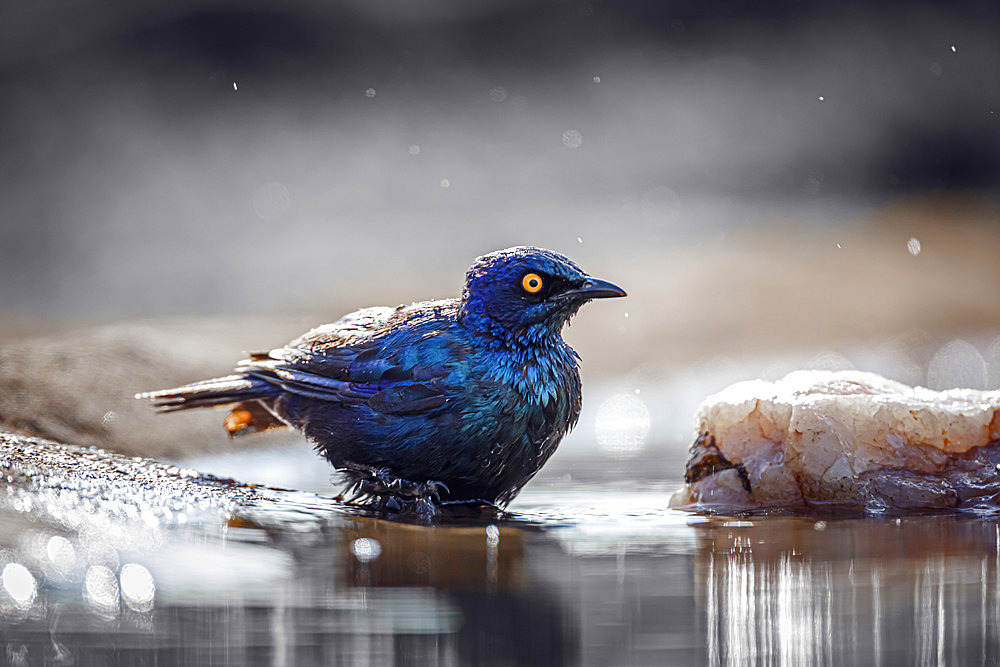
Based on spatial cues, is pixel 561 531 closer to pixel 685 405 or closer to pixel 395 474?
pixel 395 474

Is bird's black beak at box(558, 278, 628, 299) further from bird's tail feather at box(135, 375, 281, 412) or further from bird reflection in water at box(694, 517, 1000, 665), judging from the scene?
bird's tail feather at box(135, 375, 281, 412)

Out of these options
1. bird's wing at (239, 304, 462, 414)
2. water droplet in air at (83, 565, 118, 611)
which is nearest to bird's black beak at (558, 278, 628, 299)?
bird's wing at (239, 304, 462, 414)

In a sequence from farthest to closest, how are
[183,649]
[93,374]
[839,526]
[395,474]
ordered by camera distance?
[93,374]
[395,474]
[839,526]
[183,649]

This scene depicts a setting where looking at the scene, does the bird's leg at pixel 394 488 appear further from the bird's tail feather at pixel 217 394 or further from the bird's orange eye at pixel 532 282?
the bird's orange eye at pixel 532 282

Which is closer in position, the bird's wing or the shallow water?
the shallow water

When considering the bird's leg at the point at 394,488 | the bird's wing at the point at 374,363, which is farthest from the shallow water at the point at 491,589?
the bird's wing at the point at 374,363

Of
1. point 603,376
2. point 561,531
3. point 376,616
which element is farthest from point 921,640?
point 603,376
